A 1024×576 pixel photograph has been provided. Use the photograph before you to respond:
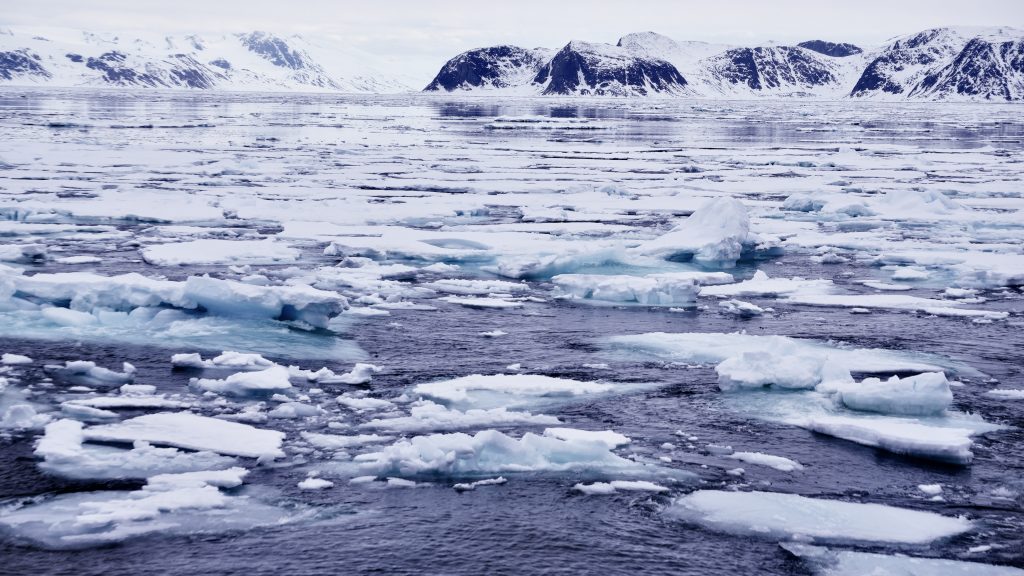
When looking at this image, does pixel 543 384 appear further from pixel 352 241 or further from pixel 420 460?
pixel 352 241

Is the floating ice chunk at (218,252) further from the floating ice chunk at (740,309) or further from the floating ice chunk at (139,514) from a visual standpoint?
the floating ice chunk at (139,514)

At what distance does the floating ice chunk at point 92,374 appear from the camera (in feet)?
26.0

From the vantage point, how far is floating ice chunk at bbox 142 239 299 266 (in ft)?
42.1

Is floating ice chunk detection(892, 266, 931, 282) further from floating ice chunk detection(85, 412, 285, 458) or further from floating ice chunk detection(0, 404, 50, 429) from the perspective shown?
floating ice chunk detection(0, 404, 50, 429)

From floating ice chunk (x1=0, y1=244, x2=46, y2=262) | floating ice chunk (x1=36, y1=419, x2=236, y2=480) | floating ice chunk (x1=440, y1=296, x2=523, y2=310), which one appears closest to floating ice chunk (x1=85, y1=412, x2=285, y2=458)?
floating ice chunk (x1=36, y1=419, x2=236, y2=480)

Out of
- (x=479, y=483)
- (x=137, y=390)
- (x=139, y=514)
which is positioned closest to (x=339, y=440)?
(x=479, y=483)

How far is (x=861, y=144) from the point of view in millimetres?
40844

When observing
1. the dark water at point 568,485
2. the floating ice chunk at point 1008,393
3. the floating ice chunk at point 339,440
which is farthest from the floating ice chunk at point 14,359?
the floating ice chunk at point 1008,393

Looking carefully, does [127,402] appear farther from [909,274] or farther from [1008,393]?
[909,274]

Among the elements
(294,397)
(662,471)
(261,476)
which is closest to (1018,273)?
(662,471)

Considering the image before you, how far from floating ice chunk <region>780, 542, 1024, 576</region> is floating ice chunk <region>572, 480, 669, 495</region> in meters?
0.95

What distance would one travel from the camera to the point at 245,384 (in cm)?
775

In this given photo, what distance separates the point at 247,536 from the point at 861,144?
38958 millimetres

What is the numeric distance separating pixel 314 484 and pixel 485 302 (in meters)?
5.23
